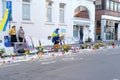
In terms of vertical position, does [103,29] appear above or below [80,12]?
below

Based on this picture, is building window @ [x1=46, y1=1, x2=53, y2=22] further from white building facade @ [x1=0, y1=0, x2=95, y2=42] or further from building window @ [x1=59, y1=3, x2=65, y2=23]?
building window @ [x1=59, y1=3, x2=65, y2=23]

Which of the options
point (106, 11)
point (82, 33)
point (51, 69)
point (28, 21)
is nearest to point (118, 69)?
point (51, 69)

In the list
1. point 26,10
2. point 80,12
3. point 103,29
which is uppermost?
point 80,12

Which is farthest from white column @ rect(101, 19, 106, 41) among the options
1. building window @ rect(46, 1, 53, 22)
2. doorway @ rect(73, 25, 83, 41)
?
building window @ rect(46, 1, 53, 22)

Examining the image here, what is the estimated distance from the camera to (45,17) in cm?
2758

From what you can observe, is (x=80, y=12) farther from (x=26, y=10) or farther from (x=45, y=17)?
(x=26, y=10)

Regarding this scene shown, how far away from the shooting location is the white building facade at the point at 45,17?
24.7 metres

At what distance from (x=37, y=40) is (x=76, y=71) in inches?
591

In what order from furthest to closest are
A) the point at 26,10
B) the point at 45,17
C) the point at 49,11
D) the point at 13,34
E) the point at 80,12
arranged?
the point at 80,12
the point at 49,11
the point at 45,17
the point at 26,10
the point at 13,34

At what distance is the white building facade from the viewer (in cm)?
2466

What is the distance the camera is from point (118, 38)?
45.8m

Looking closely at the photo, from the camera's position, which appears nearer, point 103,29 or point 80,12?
point 80,12


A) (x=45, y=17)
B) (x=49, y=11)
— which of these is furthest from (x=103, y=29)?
(x=45, y=17)

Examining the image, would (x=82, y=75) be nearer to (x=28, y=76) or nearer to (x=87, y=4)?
(x=28, y=76)
